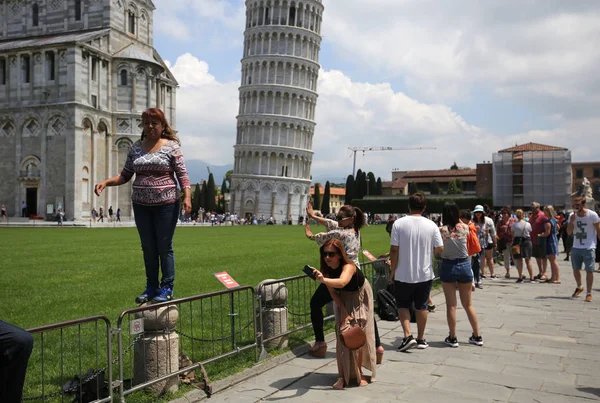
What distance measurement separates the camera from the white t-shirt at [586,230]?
11188 millimetres

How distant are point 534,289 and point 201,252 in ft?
39.0

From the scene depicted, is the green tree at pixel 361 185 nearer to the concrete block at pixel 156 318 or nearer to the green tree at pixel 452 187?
the green tree at pixel 452 187

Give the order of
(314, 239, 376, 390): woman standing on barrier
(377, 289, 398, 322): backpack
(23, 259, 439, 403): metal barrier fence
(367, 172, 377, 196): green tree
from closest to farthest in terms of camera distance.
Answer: (23, 259, 439, 403): metal barrier fence
(314, 239, 376, 390): woman standing on barrier
(377, 289, 398, 322): backpack
(367, 172, 377, 196): green tree

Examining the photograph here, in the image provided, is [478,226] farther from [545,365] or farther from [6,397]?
[6,397]

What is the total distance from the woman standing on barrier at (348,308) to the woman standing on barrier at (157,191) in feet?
5.16

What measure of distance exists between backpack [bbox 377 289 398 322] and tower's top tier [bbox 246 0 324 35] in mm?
79368

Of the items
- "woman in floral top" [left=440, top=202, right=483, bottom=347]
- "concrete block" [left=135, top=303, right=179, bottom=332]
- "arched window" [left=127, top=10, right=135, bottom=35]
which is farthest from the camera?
"arched window" [left=127, top=10, right=135, bottom=35]

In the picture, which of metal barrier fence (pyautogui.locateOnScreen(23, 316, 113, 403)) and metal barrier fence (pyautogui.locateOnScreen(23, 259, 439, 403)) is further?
metal barrier fence (pyautogui.locateOnScreen(23, 259, 439, 403))

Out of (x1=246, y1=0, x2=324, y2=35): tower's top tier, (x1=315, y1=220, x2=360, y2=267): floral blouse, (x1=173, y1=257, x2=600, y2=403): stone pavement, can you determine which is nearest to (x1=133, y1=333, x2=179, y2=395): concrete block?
(x1=173, y1=257, x2=600, y2=403): stone pavement

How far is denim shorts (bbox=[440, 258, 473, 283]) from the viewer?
Answer: 7.84 m

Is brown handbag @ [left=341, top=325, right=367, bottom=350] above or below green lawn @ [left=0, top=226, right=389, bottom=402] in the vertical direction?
above

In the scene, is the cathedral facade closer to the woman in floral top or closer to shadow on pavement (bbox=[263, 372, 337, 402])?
the woman in floral top

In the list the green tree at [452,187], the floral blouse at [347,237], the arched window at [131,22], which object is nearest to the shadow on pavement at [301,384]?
the floral blouse at [347,237]

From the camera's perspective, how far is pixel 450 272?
26.0 ft
